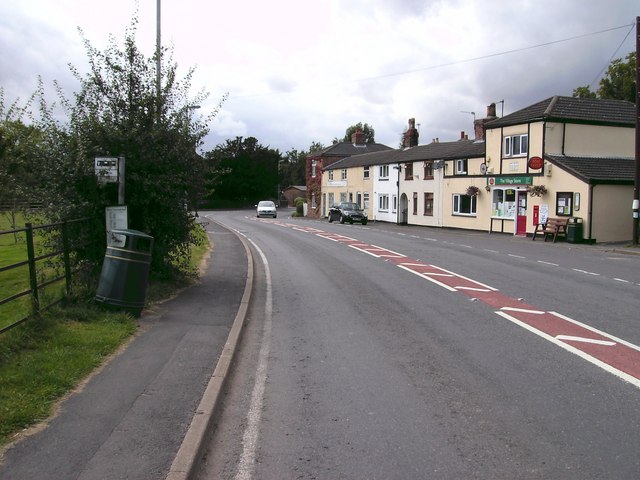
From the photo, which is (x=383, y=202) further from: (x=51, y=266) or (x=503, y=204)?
(x=51, y=266)

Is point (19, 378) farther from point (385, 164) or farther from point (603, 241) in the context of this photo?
point (385, 164)

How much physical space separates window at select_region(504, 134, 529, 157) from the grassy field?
1109 inches

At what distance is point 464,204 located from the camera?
128ft

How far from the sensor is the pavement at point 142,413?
3.99m

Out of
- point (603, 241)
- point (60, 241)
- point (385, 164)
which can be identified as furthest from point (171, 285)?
point (385, 164)

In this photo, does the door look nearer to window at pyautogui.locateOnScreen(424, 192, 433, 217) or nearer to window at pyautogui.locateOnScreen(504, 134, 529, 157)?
window at pyautogui.locateOnScreen(504, 134, 529, 157)

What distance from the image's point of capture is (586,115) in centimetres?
3150

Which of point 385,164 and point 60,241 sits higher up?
point 385,164

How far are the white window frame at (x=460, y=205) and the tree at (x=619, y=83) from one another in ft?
60.6

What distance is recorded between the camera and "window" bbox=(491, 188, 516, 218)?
33.6 meters

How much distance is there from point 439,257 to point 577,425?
1467cm

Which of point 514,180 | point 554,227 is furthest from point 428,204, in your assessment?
point 554,227

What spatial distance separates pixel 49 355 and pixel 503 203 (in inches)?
1232

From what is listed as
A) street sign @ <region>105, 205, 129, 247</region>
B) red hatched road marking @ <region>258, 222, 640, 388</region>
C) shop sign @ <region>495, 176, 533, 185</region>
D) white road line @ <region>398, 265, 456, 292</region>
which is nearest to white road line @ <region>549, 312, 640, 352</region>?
red hatched road marking @ <region>258, 222, 640, 388</region>
